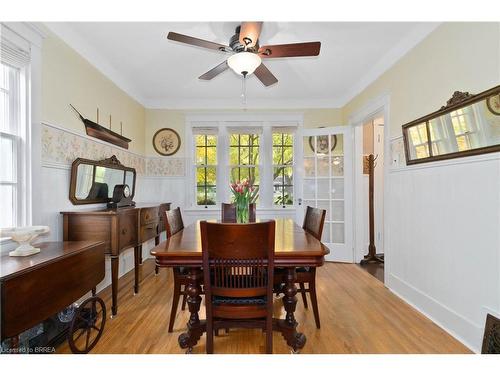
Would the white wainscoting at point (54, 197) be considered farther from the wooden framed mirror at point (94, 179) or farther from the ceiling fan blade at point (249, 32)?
the ceiling fan blade at point (249, 32)

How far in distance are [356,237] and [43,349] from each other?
3.68 metres

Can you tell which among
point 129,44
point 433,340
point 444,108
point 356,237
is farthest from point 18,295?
point 356,237

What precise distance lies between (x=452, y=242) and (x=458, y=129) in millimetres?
860

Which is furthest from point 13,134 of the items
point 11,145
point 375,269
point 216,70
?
point 375,269

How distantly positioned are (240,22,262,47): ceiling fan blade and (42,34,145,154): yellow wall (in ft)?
5.45

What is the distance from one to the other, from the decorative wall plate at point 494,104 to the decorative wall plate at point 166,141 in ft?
12.5

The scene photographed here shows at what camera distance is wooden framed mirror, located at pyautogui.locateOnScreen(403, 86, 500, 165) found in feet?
5.50

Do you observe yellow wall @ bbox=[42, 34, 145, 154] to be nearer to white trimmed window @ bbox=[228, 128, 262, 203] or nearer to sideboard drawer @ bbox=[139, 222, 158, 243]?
→ sideboard drawer @ bbox=[139, 222, 158, 243]

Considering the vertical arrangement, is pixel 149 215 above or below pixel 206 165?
below

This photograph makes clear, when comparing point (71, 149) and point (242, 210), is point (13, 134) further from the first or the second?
point (242, 210)

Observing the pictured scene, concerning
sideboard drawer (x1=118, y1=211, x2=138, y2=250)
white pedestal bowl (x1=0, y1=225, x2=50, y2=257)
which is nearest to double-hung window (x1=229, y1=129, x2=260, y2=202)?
sideboard drawer (x1=118, y1=211, x2=138, y2=250)

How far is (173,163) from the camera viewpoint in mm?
4359

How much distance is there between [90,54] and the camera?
275cm

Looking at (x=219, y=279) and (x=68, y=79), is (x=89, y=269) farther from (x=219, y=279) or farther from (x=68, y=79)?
(x=68, y=79)
